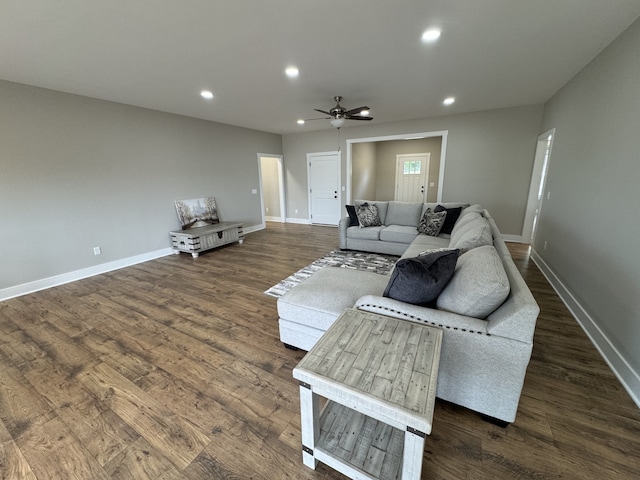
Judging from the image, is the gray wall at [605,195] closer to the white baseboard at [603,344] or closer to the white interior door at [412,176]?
the white baseboard at [603,344]

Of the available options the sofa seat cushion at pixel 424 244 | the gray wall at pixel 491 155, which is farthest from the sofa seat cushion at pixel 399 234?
the gray wall at pixel 491 155

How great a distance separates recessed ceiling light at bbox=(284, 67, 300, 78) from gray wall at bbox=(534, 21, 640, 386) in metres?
2.94

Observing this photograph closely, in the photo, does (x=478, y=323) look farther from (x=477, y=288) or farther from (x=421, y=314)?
(x=421, y=314)

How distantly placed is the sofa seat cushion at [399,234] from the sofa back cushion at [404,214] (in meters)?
0.18

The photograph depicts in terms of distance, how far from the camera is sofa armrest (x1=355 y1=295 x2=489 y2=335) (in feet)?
4.59

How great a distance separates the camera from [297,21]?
6.54 ft

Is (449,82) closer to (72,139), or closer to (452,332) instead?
(452,332)

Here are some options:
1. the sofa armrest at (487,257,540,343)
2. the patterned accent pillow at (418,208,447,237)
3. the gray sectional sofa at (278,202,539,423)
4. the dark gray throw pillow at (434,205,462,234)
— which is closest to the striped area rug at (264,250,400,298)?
the patterned accent pillow at (418,208,447,237)

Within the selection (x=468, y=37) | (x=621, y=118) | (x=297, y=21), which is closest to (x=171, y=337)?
(x=297, y=21)

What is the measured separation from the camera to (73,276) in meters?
3.71

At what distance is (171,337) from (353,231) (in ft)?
10.6

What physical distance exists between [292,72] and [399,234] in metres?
2.82

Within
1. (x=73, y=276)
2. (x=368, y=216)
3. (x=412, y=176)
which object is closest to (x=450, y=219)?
(x=368, y=216)

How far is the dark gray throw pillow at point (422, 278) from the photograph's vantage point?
59.8 inches
